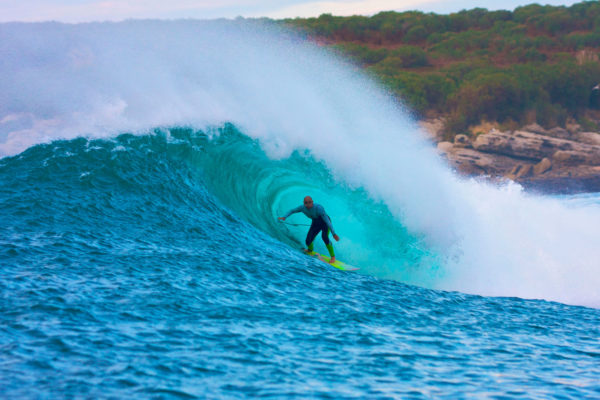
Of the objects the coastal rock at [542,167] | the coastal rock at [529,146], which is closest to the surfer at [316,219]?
the coastal rock at [542,167]

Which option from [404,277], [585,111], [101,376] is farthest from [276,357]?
[585,111]

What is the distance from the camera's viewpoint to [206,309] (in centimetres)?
654

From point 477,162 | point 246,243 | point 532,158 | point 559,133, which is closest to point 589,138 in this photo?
point 559,133

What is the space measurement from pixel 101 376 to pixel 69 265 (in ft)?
9.27

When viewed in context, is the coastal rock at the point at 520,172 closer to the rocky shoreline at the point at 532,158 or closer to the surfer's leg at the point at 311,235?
the rocky shoreline at the point at 532,158

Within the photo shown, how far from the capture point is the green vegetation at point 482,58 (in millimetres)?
A: 43000

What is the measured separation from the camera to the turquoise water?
16.5ft

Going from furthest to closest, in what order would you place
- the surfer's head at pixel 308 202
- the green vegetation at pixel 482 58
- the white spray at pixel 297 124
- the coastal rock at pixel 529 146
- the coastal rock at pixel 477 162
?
1. the green vegetation at pixel 482 58
2. the coastal rock at pixel 529 146
3. the coastal rock at pixel 477 162
4. the white spray at pixel 297 124
5. the surfer's head at pixel 308 202

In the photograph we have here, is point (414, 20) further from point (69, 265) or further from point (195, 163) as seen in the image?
point (69, 265)

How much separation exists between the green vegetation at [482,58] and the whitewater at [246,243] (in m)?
25.4

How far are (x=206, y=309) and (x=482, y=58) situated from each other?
5175cm

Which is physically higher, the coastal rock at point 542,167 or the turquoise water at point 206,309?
the coastal rock at point 542,167

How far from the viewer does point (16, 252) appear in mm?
7465

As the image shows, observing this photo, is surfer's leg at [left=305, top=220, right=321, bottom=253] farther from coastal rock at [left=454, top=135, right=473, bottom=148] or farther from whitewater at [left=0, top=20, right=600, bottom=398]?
coastal rock at [left=454, top=135, right=473, bottom=148]
